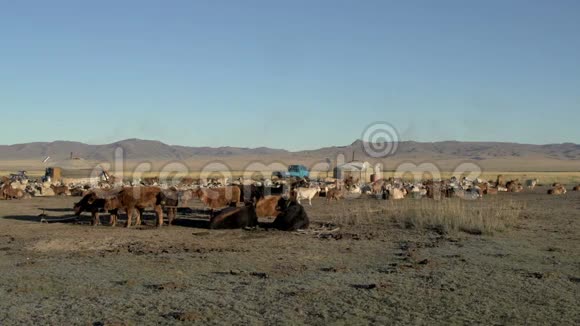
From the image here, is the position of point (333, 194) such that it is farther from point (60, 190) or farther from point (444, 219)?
point (60, 190)

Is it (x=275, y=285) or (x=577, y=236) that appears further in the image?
(x=577, y=236)

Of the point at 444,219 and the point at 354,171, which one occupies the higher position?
the point at 354,171

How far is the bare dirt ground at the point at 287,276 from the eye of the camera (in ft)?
25.1

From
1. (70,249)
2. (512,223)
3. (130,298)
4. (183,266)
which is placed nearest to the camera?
(130,298)

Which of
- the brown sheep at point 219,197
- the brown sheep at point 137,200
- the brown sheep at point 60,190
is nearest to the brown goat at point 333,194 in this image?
the brown sheep at point 219,197

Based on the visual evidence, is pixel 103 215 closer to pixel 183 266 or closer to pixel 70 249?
pixel 70 249

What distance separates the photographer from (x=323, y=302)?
820cm

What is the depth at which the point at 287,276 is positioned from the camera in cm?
1013

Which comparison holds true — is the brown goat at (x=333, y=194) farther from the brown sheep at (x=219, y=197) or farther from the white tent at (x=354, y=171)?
the white tent at (x=354, y=171)

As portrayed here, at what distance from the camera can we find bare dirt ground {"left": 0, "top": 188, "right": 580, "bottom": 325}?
25.1 ft

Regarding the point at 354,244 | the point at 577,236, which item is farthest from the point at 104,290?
the point at 577,236

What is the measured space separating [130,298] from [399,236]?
851cm

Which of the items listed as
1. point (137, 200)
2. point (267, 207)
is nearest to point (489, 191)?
point (267, 207)

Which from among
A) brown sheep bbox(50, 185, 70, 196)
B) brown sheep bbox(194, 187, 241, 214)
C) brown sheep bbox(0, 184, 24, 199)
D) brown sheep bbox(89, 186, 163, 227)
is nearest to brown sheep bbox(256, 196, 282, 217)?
brown sheep bbox(194, 187, 241, 214)
